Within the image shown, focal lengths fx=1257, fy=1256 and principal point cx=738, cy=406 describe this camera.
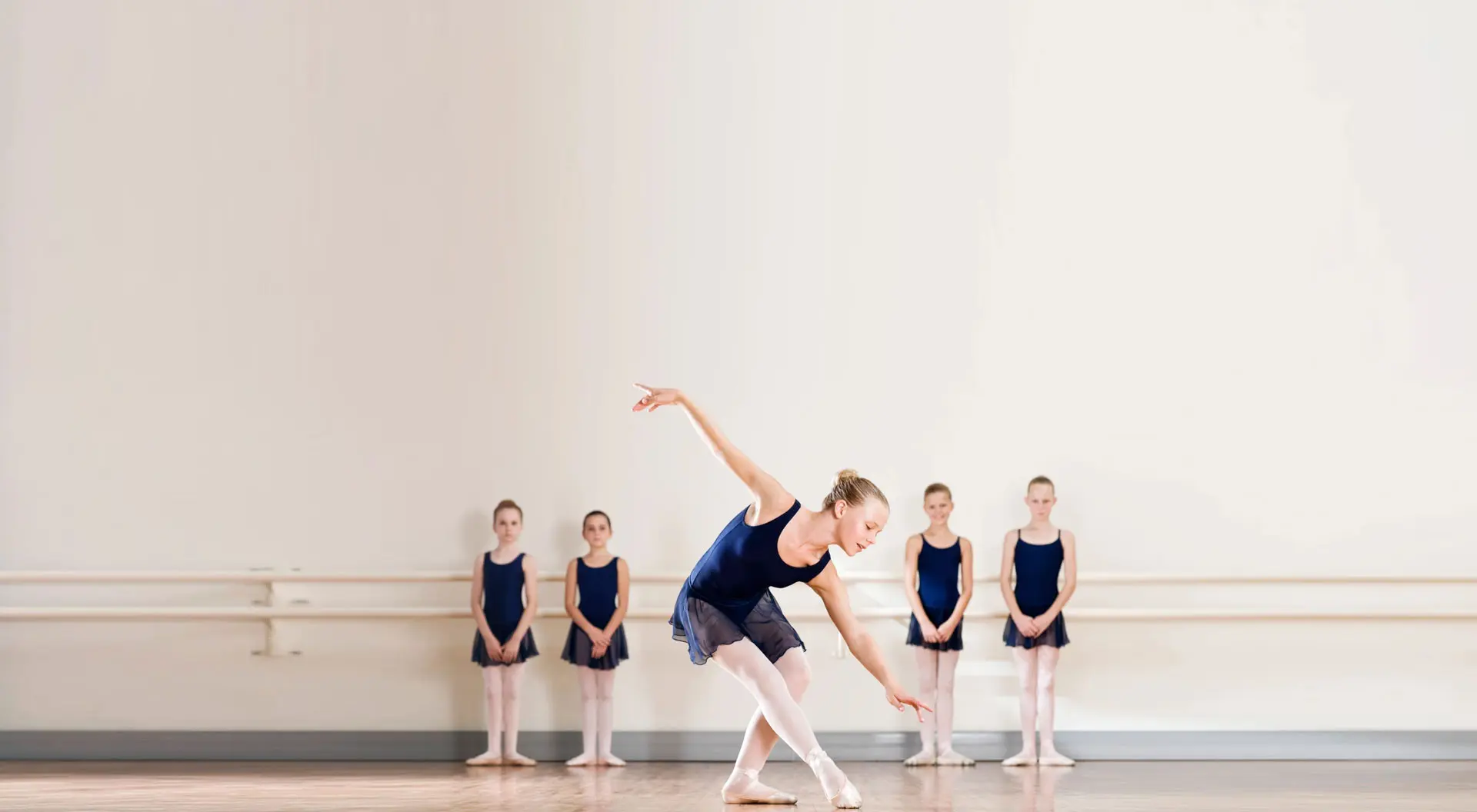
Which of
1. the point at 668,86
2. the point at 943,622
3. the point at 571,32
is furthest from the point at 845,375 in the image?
the point at 571,32

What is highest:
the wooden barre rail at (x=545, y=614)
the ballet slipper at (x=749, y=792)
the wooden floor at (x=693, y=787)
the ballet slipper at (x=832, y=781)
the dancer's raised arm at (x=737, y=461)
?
the dancer's raised arm at (x=737, y=461)

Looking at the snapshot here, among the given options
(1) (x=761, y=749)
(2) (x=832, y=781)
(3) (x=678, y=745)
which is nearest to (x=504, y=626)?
(3) (x=678, y=745)

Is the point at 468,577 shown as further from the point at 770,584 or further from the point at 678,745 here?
the point at 770,584

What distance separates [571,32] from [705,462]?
200cm

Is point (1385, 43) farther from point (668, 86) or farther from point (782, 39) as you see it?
point (668, 86)

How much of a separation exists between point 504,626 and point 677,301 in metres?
1.56

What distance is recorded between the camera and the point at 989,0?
18.3 feet

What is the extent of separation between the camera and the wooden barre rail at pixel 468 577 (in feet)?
16.7

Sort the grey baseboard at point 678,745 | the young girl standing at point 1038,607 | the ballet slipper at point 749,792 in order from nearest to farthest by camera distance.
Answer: the ballet slipper at point 749,792 < the young girl standing at point 1038,607 < the grey baseboard at point 678,745

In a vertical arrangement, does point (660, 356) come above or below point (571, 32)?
below

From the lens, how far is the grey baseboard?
509 cm

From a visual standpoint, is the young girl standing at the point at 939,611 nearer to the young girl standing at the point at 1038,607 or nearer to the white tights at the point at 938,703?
the white tights at the point at 938,703

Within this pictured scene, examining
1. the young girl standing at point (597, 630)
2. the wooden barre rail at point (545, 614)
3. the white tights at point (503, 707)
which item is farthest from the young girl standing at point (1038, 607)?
the white tights at point (503, 707)

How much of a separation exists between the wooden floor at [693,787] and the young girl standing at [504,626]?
231 millimetres
